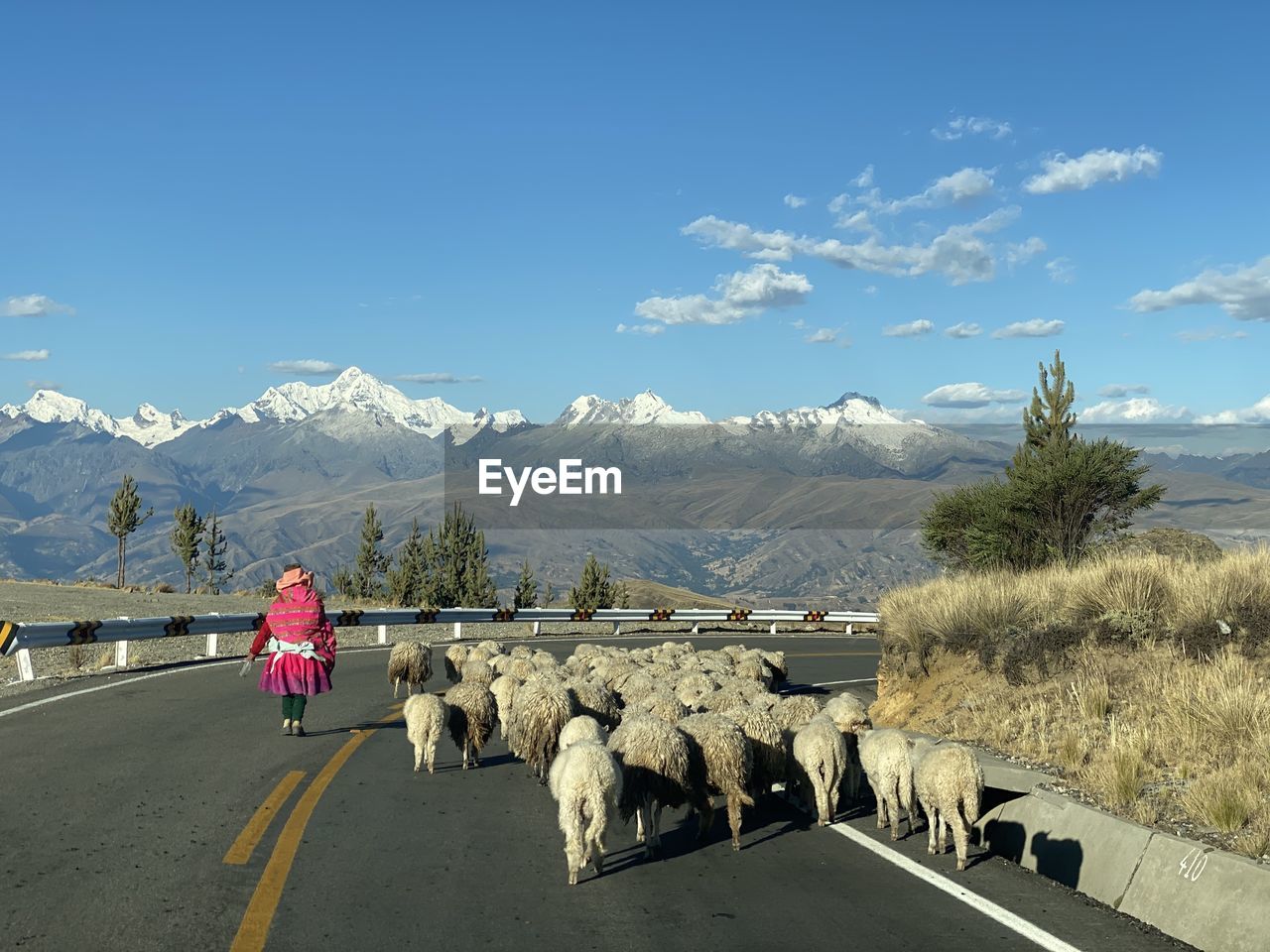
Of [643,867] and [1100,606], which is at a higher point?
[1100,606]

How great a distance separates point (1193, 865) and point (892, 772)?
275 centimetres

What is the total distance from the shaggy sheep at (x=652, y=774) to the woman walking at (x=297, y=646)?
17.7 feet

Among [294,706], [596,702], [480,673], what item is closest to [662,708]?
[596,702]

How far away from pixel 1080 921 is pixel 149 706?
40.5ft

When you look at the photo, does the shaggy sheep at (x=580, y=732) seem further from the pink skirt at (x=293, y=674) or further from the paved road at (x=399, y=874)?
the pink skirt at (x=293, y=674)

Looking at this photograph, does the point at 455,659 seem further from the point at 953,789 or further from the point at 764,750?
the point at 953,789

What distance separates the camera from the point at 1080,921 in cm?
688

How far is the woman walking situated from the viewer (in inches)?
518

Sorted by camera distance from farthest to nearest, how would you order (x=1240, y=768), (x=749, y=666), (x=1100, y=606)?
(x=749, y=666), (x=1100, y=606), (x=1240, y=768)

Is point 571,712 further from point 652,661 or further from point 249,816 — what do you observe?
point 652,661

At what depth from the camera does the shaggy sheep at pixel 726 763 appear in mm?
9039

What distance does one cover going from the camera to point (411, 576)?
10756cm

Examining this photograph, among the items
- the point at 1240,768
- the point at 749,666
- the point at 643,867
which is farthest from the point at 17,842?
the point at 749,666

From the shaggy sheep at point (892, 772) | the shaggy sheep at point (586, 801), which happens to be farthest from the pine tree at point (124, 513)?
the shaggy sheep at point (586, 801)
